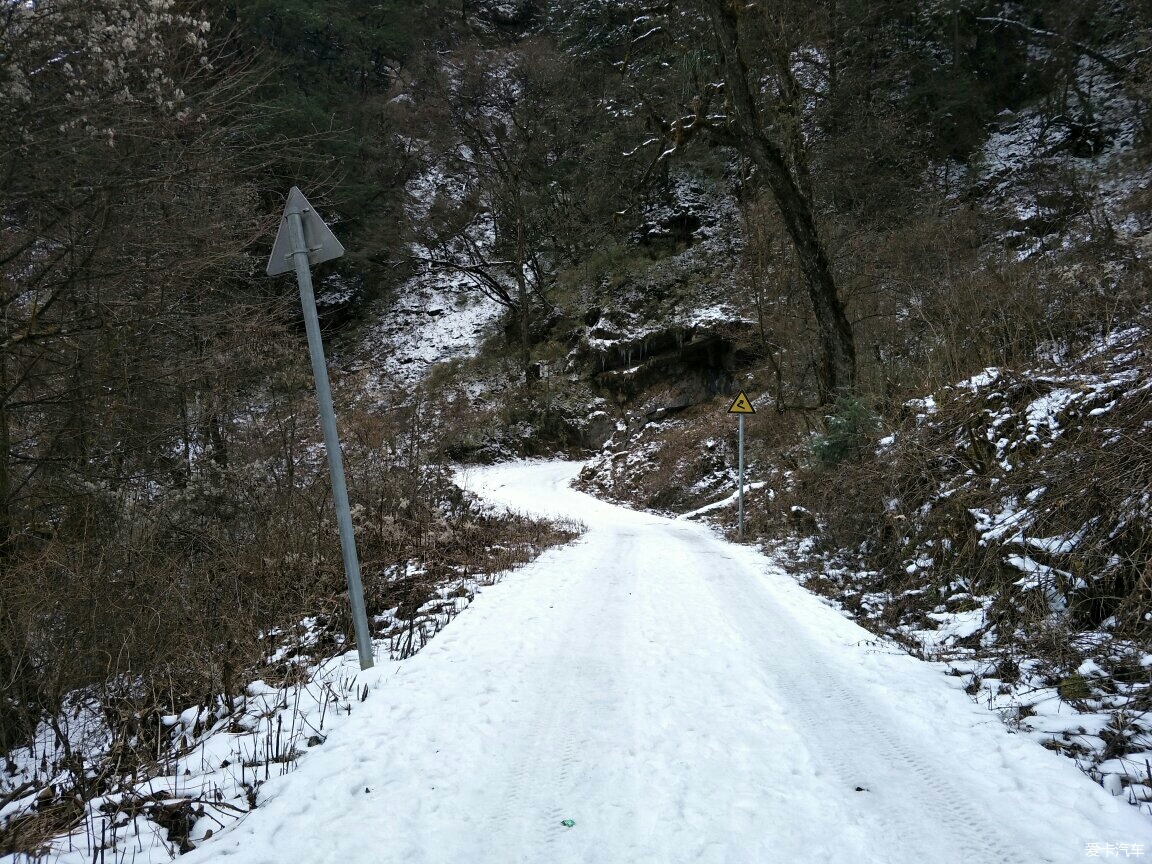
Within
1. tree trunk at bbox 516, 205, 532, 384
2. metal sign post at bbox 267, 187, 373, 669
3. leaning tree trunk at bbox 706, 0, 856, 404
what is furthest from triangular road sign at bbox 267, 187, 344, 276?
tree trunk at bbox 516, 205, 532, 384

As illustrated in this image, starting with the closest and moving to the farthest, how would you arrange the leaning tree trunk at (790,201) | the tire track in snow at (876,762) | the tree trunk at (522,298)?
the tire track in snow at (876,762)
the leaning tree trunk at (790,201)
the tree trunk at (522,298)

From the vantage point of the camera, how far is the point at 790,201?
10141 millimetres

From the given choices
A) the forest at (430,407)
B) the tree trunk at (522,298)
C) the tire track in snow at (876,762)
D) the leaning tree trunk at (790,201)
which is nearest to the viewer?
the tire track in snow at (876,762)

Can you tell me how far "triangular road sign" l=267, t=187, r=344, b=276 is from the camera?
148 inches

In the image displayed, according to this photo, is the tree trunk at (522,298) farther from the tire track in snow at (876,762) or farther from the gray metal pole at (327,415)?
the tire track in snow at (876,762)

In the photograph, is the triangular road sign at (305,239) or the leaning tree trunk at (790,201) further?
the leaning tree trunk at (790,201)

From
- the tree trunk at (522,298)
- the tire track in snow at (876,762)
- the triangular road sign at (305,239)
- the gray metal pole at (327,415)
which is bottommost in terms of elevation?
the tire track in snow at (876,762)

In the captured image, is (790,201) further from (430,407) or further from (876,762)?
(876,762)

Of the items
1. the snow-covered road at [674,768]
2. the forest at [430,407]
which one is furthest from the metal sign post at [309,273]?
the forest at [430,407]

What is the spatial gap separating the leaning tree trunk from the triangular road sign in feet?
27.6

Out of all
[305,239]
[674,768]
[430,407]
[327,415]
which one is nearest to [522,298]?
[430,407]

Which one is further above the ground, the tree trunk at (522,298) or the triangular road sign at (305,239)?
the tree trunk at (522,298)

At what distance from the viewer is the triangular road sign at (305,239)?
3764 mm

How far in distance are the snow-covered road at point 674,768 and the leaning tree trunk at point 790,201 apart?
22.0 feet
